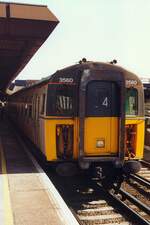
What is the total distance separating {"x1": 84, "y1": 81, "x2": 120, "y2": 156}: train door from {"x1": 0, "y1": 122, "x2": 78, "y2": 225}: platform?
1546 mm

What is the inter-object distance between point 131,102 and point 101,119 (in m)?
1.17

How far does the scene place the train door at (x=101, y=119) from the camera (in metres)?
10.8

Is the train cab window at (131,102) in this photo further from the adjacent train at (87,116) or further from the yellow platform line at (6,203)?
the yellow platform line at (6,203)

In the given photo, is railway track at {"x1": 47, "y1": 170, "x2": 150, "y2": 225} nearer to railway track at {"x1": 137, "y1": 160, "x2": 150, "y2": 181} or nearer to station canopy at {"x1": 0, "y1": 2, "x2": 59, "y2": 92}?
railway track at {"x1": 137, "y1": 160, "x2": 150, "y2": 181}

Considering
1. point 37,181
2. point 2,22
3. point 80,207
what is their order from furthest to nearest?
point 2,22, point 80,207, point 37,181

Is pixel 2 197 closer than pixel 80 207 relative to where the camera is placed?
Yes

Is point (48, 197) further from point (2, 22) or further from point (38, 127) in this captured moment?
point (2, 22)

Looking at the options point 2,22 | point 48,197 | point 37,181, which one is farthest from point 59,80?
point 2,22

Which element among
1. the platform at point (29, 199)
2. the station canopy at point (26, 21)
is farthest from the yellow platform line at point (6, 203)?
the station canopy at point (26, 21)

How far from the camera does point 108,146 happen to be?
10922mm

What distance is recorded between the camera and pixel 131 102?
11.5 meters

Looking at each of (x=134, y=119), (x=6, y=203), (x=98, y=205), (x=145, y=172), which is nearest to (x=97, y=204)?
(x=98, y=205)

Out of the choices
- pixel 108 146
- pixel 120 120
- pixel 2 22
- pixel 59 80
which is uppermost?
pixel 2 22

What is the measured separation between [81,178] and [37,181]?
346cm
